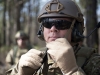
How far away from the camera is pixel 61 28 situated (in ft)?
9.27

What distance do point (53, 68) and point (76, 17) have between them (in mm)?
591

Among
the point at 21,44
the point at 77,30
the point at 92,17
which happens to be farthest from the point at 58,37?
the point at 21,44

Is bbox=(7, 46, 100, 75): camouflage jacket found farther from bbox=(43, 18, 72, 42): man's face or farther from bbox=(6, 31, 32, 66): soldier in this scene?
bbox=(6, 31, 32, 66): soldier

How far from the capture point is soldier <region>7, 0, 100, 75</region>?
2.53m

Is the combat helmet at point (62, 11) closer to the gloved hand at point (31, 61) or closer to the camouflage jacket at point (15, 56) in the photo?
the gloved hand at point (31, 61)

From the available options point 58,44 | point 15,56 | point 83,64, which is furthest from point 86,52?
point 15,56

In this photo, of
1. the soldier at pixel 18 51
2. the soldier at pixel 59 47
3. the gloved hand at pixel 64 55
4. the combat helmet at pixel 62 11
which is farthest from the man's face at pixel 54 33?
the soldier at pixel 18 51

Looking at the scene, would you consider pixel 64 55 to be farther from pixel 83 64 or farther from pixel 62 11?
pixel 62 11

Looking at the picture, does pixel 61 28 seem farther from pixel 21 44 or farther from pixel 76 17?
pixel 21 44

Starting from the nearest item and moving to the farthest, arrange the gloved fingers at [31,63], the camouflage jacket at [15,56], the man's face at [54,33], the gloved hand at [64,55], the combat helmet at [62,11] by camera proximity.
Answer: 1. the gloved hand at [64,55]
2. the gloved fingers at [31,63]
3. the man's face at [54,33]
4. the combat helmet at [62,11]
5. the camouflage jacket at [15,56]

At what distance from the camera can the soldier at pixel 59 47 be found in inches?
99.4

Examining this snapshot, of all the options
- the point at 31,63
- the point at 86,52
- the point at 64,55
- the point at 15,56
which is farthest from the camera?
the point at 15,56

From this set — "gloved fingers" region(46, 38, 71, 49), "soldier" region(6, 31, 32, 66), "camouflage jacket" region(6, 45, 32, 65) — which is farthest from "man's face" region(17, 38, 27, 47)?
"gloved fingers" region(46, 38, 71, 49)

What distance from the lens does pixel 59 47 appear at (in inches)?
97.4
